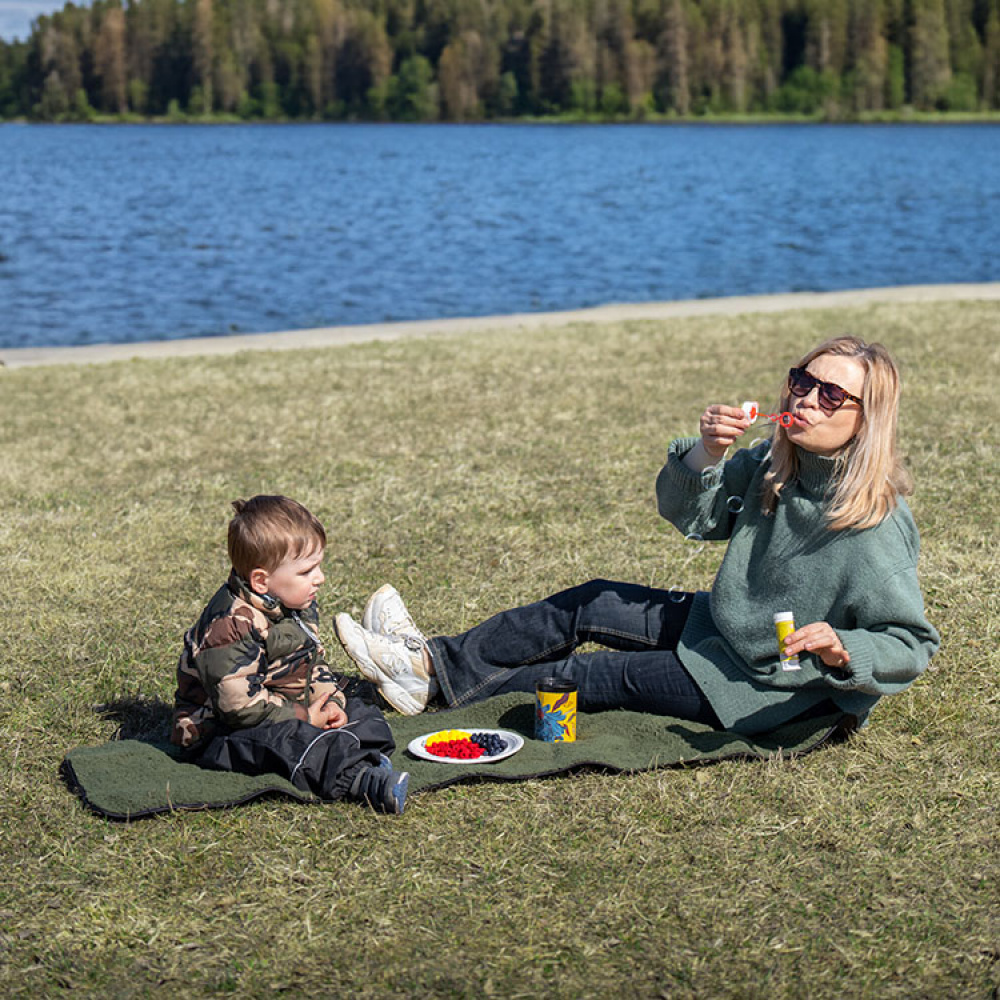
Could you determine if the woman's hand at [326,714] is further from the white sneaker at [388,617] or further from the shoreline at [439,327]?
the shoreline at [439,327]

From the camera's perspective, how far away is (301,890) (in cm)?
322

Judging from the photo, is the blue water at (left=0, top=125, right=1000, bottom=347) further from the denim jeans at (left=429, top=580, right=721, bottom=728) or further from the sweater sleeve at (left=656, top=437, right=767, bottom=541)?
the sweater sleeve at (left=656, top=437, right=767, bottom=541)

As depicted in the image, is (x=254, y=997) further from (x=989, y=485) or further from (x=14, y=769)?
(x=989, y=485)

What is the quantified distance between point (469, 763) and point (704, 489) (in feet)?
3.41

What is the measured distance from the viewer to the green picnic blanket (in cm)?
363

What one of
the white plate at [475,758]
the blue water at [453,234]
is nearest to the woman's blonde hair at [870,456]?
the white plate at [475,758]

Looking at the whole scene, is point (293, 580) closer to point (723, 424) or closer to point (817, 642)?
point (723, 424)

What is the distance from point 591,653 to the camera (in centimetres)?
419

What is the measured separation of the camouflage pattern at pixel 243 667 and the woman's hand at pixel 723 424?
125cm

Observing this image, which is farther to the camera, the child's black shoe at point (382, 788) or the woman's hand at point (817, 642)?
the child's black shoe at point (382, 788)

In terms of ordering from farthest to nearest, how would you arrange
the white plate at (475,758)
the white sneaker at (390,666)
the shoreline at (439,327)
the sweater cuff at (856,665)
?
the shoreline at (439,327) → the white sneaker at (390,666) → the white plate at (475,758) → the sweater cuff at (856,665)

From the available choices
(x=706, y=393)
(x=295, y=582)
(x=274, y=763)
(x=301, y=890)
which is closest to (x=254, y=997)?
(x=301, y=890)

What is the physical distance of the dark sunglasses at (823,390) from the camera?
3564 mm

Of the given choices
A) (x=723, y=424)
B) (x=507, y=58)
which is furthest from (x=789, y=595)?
(x=507, y=58)
